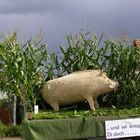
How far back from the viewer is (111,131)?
31.7 ft

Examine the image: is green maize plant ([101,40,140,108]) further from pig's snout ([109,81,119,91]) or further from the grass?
the grass

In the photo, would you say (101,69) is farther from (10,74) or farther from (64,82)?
(10,74)

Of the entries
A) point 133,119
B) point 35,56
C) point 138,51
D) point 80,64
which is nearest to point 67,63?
point 80,64

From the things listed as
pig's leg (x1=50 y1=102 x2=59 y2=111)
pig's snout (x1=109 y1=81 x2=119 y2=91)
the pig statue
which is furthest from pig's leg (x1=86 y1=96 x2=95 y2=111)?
pig's leg (x1=50 y1=102 x2=59 y2=111)

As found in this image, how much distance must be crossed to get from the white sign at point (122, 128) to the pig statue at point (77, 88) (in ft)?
4.11

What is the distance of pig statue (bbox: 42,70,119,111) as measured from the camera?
34.8 feet

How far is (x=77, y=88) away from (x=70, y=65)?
1398mm

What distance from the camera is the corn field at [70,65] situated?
10.9m

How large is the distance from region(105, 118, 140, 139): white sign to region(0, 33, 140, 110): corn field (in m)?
1.79

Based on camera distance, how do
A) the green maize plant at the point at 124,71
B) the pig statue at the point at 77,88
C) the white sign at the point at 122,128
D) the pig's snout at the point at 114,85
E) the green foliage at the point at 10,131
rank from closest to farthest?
the white sign at the point at 122,128, the pig statue at the point at 77,88, the pig's snout at the point at 114,85, the green maize plant at the point at 124,71, the green foliage at the point at 10,131

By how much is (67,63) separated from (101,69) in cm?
95

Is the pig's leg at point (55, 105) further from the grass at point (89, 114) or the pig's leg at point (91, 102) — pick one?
the pig's leg at point (91, 102)

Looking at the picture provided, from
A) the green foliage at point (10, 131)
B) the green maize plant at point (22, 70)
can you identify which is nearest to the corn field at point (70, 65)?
A: the green maize plant at point (22, 70)

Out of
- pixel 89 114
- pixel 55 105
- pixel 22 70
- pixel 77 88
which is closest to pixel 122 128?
pixel 89 114
